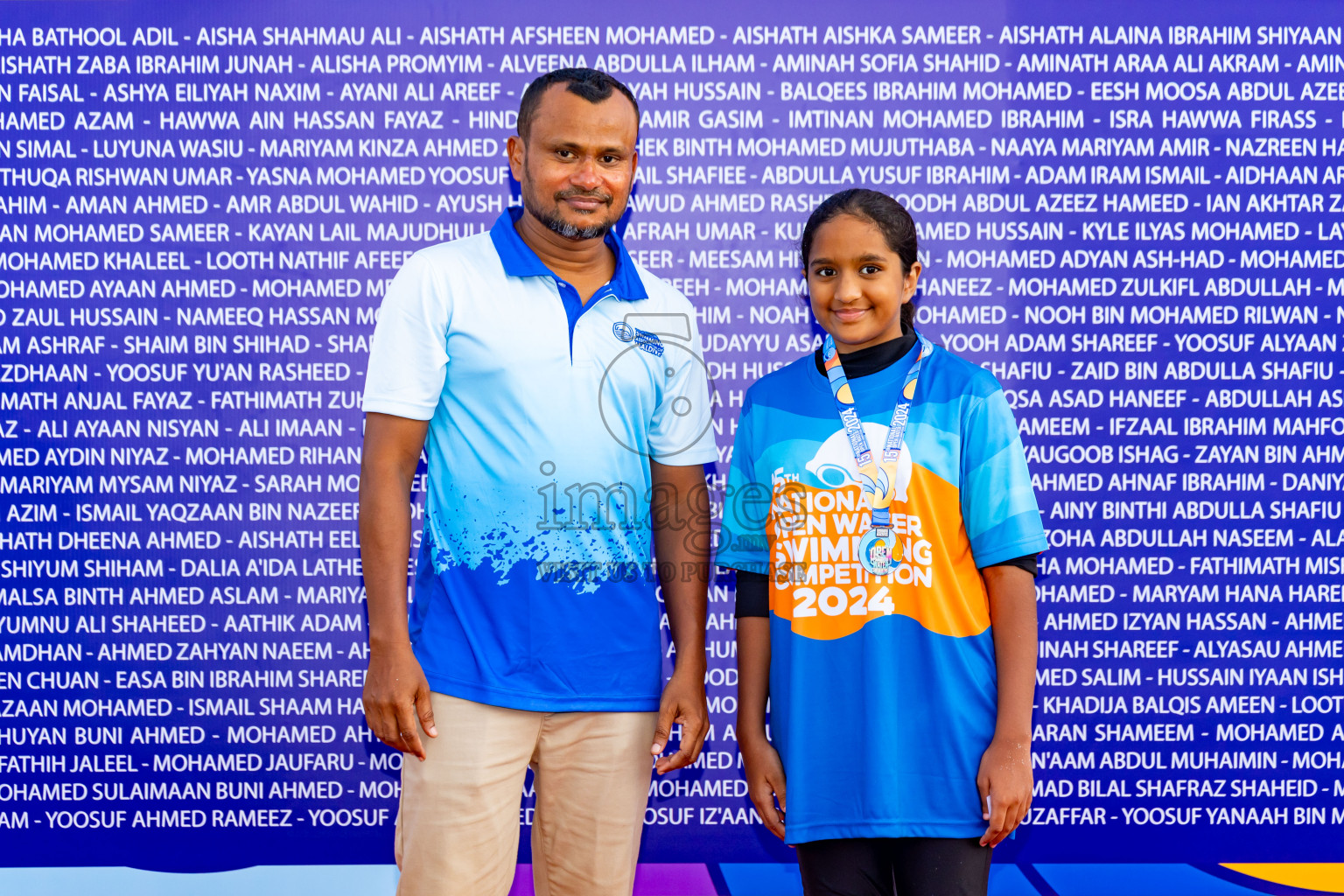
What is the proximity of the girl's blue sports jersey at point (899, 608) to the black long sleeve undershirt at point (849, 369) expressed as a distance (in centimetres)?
2

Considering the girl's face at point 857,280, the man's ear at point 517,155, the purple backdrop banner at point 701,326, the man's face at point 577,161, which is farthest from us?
the purple backdrop banner at point 701,326

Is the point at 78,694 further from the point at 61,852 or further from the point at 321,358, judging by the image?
the point at 321,358

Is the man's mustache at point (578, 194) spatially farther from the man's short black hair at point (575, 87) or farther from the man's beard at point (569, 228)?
the man's short black hair at point (575, 87)

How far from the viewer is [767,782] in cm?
176

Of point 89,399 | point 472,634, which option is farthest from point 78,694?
point 472,634

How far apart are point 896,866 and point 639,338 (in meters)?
1.19

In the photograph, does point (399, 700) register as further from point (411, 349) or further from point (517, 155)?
point (517, 155)

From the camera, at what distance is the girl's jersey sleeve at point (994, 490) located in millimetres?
1646

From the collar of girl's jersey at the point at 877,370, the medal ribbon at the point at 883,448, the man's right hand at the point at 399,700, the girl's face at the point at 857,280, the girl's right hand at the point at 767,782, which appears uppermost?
the girl's face at the point at 857,280

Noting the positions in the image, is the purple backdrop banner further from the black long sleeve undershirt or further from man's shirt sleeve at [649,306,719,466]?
the black long sleeve undershirt

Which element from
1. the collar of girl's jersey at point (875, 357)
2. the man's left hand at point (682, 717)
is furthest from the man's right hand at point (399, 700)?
the collar of girl's jersey at point (875, 357)

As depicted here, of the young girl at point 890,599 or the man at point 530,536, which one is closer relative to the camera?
the young girl at point 890,599

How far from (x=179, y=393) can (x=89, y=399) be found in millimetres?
265

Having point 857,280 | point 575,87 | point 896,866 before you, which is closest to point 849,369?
point 857,280
